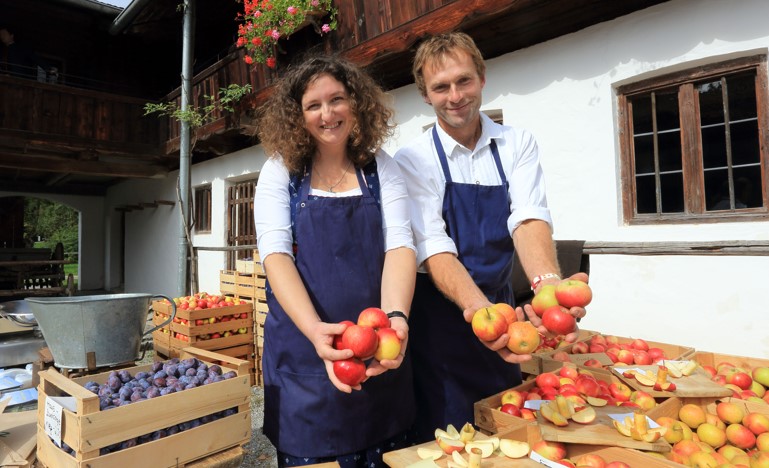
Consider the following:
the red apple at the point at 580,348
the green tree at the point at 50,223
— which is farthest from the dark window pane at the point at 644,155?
the green tree at the point at 50,223

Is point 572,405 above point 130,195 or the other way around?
the other way around

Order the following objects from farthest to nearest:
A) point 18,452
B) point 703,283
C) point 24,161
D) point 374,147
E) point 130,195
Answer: point 130,195 < point 24,161 < point 703,283 < point 18,452 < point 374,147

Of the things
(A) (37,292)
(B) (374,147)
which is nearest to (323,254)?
(B) (374,147)

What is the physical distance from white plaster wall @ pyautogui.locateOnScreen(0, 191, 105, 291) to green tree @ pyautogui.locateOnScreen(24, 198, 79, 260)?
1755 centimetres

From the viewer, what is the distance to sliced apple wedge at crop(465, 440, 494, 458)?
129 cm

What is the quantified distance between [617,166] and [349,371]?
12.0 ft

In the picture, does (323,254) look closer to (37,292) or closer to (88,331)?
(88,331)

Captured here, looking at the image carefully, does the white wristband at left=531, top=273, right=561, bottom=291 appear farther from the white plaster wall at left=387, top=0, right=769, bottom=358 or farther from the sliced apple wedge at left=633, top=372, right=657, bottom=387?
the white plaster wall at left=387, top=0, right=769, bottom=358

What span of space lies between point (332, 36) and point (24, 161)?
7.33m

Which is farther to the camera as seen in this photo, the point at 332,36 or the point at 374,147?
the point at 332,36

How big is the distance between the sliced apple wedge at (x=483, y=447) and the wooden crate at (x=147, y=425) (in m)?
1.44

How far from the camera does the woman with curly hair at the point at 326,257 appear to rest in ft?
4.96

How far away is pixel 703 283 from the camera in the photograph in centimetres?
360

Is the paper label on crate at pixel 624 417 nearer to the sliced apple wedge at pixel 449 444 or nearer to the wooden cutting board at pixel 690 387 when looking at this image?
the wooden cutting board at pixel 690 387
